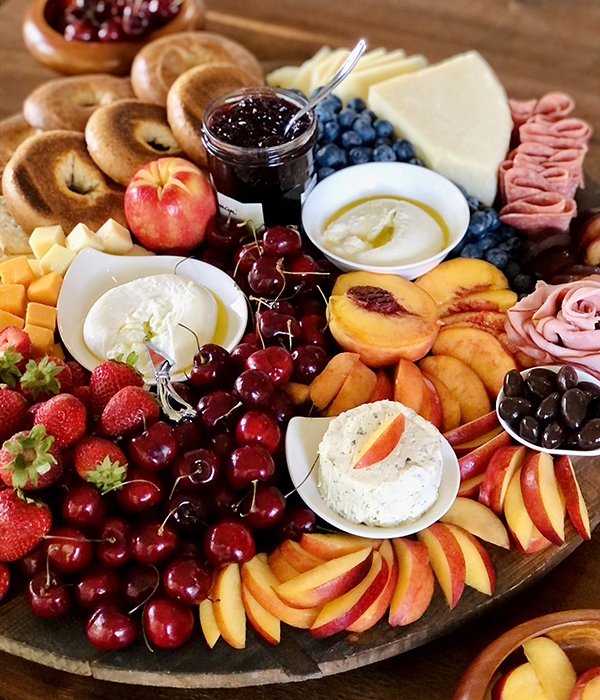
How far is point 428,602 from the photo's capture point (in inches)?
45.7

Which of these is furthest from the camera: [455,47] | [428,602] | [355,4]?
[355,4]

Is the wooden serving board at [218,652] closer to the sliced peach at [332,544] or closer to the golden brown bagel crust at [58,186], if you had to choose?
the sliced peach at [332,544]

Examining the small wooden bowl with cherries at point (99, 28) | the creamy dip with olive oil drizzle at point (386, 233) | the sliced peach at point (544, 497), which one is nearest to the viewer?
the sliced peach at point (544, 497)

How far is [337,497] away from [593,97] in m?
1.80

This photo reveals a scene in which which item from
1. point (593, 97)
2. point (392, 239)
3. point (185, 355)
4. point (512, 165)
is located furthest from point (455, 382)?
point (593, 97)

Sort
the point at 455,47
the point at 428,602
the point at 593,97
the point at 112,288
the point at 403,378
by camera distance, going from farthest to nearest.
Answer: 1. the point at 455,47
2. the point at 593,97
3. the point at 112,288
4. the point at 403,378
5. the point at 428,602

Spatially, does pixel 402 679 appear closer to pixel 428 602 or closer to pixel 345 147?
pixel 428 602

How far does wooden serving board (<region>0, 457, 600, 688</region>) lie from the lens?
43.4 inches

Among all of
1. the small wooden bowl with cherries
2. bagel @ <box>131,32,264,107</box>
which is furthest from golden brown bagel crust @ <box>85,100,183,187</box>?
the small wooden bowl with cherries

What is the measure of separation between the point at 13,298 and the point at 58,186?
1.17 feet

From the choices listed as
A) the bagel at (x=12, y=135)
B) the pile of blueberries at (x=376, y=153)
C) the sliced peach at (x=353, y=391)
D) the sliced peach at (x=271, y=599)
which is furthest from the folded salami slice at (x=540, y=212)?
the bagel at (x=12, y=135)

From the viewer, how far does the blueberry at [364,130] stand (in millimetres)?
1865

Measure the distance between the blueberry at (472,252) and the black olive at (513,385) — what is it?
0.43 meters

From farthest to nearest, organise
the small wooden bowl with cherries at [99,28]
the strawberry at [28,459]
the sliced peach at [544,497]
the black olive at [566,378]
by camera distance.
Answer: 1. the small wooden bowl with cherries at [99,28]
2. the black olive at [566,378]
3. the sliced peach at [544,497]
4. the strawberry at [28,459]
